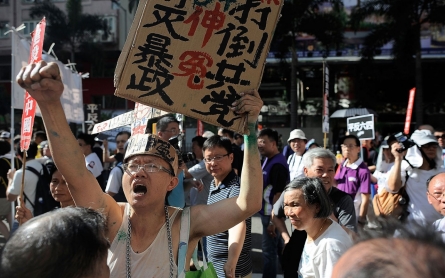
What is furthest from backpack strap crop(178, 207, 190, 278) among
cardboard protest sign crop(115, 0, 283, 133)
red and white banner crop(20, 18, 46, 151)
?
A: red and white banner crop(20, 18, 46, 151)

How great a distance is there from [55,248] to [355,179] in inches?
179

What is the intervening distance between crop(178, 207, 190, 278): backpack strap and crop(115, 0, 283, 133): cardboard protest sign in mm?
482

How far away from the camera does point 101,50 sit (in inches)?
1293

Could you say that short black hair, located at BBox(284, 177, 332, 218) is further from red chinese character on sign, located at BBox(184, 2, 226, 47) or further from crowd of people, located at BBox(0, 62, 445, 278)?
red chinese character on sign, located at BBox(184, 2, 226, 47)

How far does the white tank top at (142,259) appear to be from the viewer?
2027mm

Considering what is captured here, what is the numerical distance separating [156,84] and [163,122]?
9.14 ft

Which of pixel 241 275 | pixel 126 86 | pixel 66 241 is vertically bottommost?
pixel 241 275

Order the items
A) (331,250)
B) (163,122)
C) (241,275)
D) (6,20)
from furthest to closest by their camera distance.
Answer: (6,20), (163,122), (241,275), (331,250)

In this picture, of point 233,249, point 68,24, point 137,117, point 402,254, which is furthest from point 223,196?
point 68,24

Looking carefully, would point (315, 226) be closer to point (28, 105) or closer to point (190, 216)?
point (190, 216)

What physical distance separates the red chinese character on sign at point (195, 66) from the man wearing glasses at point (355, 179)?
3435mm

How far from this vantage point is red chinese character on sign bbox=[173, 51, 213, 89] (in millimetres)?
2125

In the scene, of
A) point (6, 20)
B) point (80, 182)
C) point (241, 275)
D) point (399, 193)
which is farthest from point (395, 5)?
point (6, 20)

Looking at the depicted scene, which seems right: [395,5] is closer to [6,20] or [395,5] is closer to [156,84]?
[156,84]
